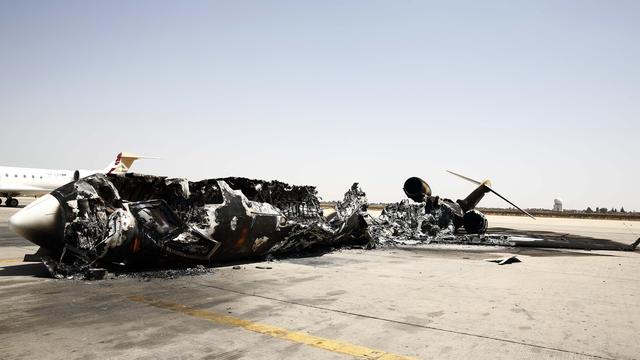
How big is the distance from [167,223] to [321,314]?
4.42m

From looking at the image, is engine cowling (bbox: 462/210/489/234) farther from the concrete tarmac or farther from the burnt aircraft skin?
the concrete tarmac

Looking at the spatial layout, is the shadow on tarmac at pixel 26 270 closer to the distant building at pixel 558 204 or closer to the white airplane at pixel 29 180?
the white airplane at pixel 29 180

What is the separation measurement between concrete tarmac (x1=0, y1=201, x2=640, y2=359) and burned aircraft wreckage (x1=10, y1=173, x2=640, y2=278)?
58 cm

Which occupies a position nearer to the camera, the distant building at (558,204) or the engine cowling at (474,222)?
the engine cowling at (474,222)

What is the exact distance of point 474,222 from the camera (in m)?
21.6

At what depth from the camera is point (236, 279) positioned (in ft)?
27.8

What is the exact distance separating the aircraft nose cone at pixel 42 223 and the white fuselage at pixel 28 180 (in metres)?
36.7

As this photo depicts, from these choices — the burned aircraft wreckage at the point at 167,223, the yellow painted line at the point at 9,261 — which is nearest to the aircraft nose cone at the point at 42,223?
the burned aircraft wreckage at the point at 167,223

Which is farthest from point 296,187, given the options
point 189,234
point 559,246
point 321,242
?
point 559,246

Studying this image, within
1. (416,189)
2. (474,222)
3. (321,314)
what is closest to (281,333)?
(321,314)

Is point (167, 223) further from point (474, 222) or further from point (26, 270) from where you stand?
point (474, 222)

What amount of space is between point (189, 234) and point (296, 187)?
4.80 metres

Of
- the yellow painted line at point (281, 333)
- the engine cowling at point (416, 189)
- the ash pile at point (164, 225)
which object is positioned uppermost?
the engine cowling at point (416, 189)

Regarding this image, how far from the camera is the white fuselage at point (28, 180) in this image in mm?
38219
